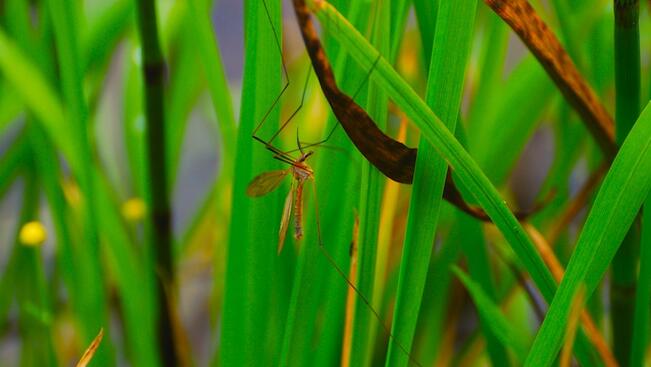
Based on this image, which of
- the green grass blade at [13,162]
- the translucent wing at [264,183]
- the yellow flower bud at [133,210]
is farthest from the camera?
the yellow flower bud at [133,210]

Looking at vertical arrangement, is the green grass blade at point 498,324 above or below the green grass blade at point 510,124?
below

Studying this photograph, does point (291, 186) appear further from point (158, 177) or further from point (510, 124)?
point (510, 124)

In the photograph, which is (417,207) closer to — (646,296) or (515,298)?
(646,296)

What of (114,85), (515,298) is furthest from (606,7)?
(114,85)

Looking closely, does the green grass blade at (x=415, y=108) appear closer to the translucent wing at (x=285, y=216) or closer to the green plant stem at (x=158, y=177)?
the translucent wing at (x=285, y=216)

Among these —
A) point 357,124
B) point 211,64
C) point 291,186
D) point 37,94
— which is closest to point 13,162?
point 37,94

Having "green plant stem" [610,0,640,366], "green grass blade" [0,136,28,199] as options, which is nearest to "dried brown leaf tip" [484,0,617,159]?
"green plant stem" [610,0,640,366]

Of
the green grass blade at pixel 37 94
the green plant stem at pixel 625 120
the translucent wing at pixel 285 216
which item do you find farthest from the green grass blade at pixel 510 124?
the green grass blade at pixel 37 94
